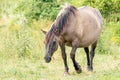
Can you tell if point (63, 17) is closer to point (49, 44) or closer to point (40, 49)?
point (49, 44)

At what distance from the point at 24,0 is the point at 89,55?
9415 mm

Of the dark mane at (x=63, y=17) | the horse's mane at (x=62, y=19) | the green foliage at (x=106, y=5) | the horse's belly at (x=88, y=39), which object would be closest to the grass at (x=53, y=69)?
the horse's belly at (x=88, y=39)

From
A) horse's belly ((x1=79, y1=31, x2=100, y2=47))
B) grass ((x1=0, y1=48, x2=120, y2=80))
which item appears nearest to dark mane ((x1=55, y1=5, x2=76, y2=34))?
horse's belly ((x1=79, y1=31, x2=100, y2=47))

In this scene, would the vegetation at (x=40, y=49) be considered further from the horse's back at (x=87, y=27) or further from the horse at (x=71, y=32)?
the horse's back at (x=87, y=27)

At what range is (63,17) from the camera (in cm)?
884

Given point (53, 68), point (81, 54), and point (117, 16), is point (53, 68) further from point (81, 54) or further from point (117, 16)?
point (117, 16)

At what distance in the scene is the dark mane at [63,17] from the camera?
872 centimetres

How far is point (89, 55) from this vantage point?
1052 cm

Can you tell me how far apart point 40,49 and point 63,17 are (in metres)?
3.86

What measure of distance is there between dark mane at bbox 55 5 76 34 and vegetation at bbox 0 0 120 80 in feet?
3.93

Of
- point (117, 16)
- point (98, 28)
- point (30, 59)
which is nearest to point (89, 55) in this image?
point (98, 28)

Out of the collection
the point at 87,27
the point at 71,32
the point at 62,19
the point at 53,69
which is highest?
the point at 62,19

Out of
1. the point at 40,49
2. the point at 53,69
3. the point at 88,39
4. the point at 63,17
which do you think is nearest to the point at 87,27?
the point at 88,39

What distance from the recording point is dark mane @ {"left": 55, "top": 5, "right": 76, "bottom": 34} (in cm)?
872
